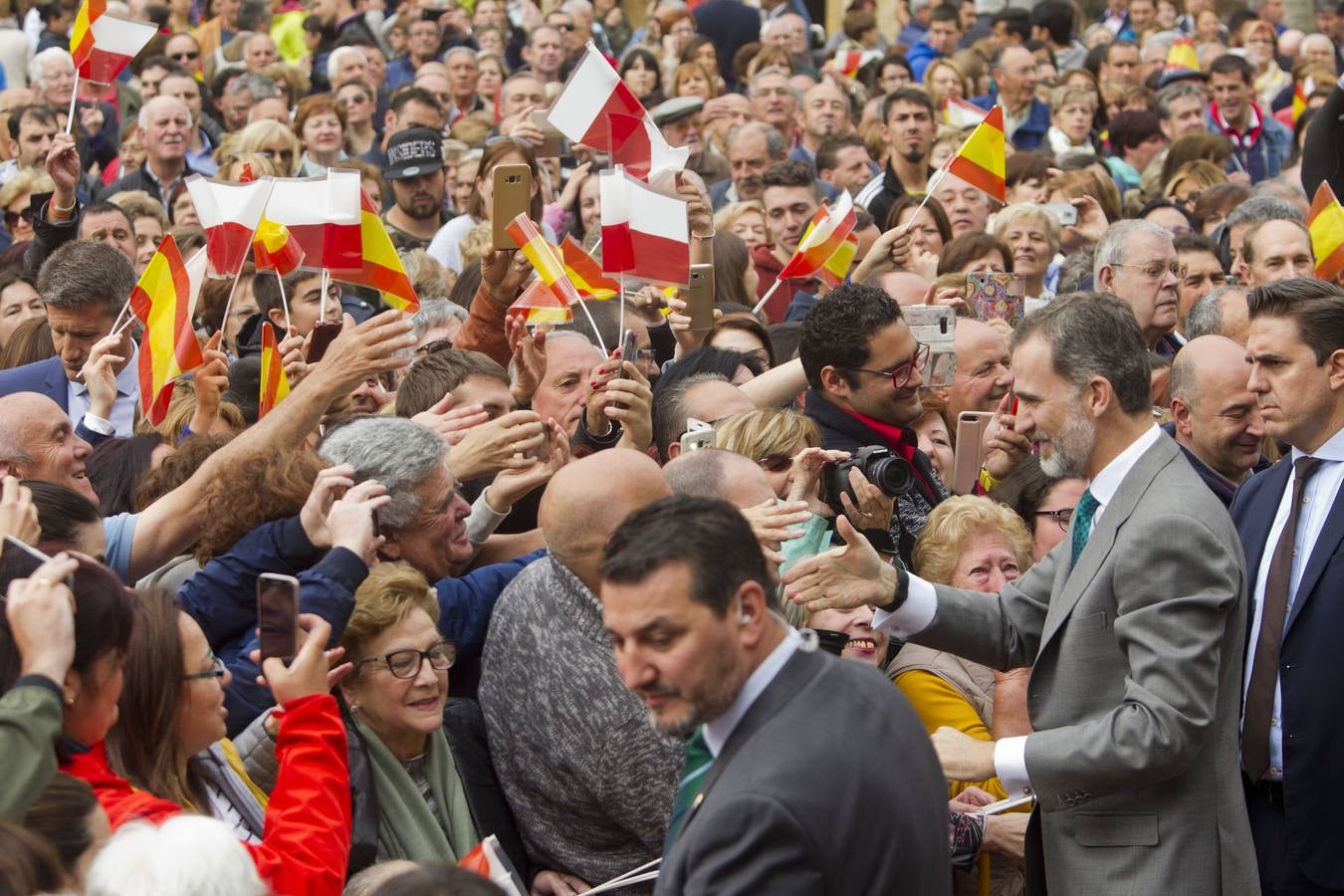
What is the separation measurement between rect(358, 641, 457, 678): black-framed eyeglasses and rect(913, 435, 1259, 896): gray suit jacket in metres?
1.36

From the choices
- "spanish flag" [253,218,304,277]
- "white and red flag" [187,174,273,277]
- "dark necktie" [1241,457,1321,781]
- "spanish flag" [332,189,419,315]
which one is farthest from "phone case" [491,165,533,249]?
"dark necktie" [1241,457,1321,781]

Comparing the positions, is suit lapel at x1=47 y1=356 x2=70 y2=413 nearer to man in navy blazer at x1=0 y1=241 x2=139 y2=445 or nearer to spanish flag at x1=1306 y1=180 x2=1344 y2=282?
man in navy blazer at x1=0 y1=241 x2=139 y2=445

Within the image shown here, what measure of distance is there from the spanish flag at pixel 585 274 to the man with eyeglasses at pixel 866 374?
4.27 ft

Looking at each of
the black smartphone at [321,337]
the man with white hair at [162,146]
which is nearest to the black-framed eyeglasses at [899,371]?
the black smartphone at [321,337]

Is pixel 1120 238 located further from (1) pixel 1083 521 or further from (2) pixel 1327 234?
(1) pixel 1083 521

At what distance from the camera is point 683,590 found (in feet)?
10.1

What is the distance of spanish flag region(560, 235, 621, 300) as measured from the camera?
716cm

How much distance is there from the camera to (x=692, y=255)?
26.1 feet

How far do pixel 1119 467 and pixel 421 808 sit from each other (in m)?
1.77

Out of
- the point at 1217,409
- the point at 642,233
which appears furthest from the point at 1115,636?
the point at 642,233

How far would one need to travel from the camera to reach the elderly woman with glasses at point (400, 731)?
13.6 feet

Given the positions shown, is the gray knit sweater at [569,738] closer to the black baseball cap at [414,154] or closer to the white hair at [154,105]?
the black baseball cap at [414,154]

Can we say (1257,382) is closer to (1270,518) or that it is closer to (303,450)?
(1270,518)

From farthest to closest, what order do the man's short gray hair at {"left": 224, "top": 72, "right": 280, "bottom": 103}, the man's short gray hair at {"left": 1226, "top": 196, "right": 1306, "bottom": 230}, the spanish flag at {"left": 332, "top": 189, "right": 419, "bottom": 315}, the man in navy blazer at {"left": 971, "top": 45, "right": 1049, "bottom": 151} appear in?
the man in navy blazer at {"left": 971, "top": 45, "right": 1049, "bottom": 151}
the man's short gray hair at {"left": 224, "top": 72, "right": 280, "bottom": 103}
the man's short gray hair at {"left": 1226, "top": 196, "right": 1306, "bottom": 230}
the spanish flag at {"left": 332, "top": 189, "right": 419, "bottom": 315}
